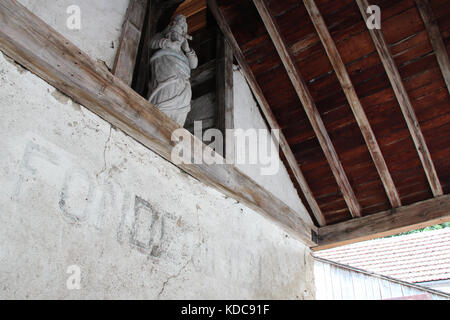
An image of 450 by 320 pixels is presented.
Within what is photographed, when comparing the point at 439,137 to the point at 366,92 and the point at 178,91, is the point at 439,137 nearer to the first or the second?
the point at 366,92

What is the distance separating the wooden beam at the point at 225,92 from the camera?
3502 millimetres

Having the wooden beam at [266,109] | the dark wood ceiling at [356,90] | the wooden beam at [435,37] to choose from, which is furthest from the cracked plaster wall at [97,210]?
the wooden beam at [435,37]

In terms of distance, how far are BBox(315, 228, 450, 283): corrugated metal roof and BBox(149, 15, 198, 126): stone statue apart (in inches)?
261

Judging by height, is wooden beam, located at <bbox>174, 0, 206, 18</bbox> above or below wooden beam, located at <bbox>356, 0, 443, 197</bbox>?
above

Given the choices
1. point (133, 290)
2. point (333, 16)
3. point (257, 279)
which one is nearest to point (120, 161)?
point (133, 290)

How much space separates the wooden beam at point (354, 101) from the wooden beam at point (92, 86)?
1375mm

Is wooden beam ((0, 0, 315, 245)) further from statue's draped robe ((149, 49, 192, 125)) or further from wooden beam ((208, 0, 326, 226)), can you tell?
wooden beam ((208, 0, 326, 226))

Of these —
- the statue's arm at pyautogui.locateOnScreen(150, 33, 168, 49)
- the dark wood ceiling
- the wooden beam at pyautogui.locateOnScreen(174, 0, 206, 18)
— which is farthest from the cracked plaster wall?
the wooden beam at pyautogui.locateOnScreen(174, 0, 206, 18)

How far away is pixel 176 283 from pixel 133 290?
0.34 metres

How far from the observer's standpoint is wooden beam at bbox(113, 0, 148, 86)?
8.86 feet

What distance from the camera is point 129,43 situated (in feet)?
9.47

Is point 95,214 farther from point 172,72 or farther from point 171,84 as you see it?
point 172,72

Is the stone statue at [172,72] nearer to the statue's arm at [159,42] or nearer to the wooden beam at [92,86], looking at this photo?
the statue's arm at [159,42]

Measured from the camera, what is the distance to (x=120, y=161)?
2.38 m
